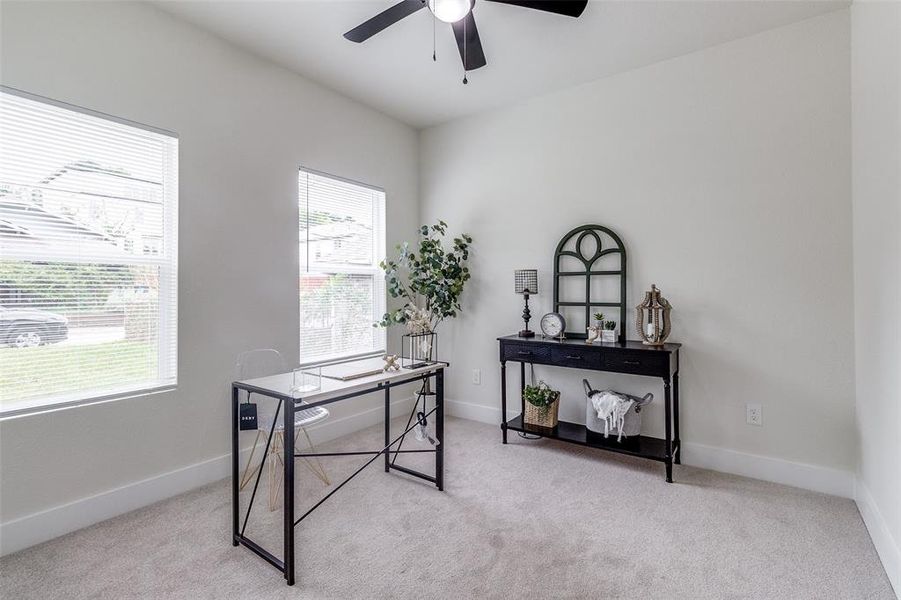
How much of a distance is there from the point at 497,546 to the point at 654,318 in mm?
1753

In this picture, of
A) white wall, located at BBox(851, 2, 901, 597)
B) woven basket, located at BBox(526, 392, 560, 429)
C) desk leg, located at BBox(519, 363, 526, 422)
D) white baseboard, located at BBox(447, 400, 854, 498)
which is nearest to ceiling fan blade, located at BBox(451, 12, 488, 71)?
white wall, located at BBox(851, 2, 901, 597)

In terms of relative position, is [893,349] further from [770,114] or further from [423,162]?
[423,162]

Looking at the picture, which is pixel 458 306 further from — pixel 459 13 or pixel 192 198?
pixel 459 13

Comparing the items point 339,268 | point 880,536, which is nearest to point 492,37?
point 339,268

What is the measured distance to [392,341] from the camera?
4.02 metres

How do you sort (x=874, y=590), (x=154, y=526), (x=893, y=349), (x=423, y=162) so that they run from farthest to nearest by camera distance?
(x=423, y=162) < (x=154, y=526) < (x=893, y=349) < (x=874, y=590)

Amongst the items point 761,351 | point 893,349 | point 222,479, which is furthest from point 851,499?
point 222,479

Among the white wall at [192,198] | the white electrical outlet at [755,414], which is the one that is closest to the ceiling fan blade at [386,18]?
the white wall at [192,198]

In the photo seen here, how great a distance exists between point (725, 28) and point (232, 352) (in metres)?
3.66

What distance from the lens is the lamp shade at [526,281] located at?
344cm

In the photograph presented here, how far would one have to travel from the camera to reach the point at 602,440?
291 centimetres

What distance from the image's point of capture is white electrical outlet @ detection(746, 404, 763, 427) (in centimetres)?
271

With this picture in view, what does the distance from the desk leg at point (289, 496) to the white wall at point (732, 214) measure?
2281mm

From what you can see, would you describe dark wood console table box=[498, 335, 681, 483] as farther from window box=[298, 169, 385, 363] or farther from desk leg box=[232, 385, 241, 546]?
desk leg box=[232, 385, 241, 546]
